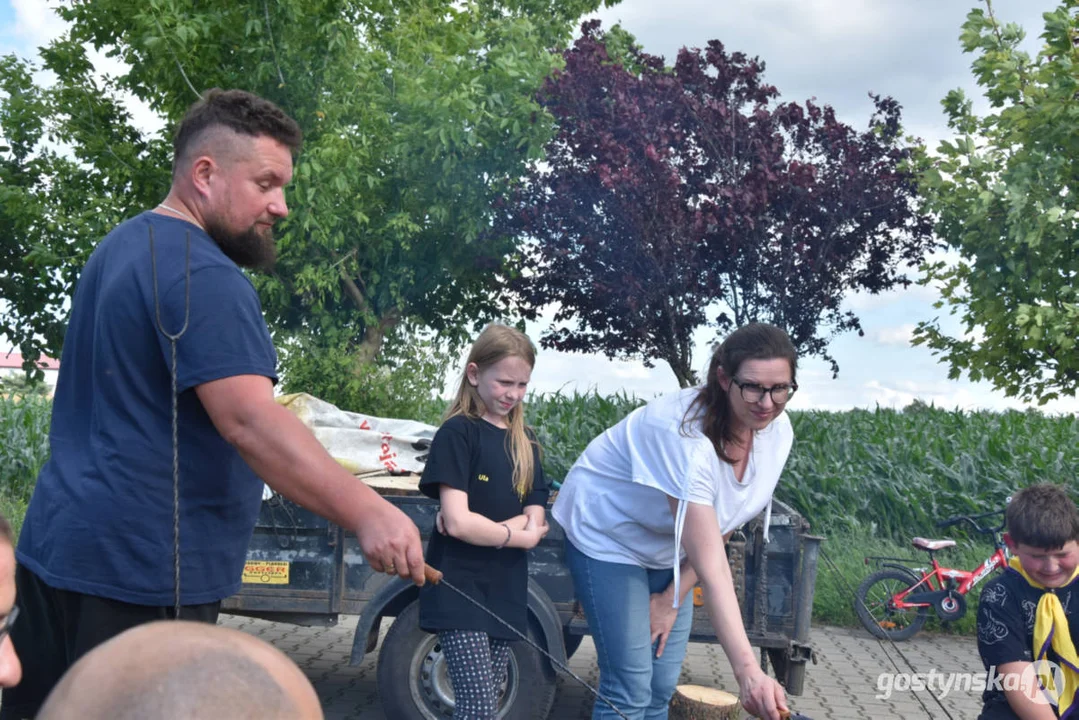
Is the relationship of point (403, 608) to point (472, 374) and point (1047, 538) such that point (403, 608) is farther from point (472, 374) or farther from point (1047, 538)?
point (1047, 538)

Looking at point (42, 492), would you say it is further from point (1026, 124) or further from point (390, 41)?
point (390, 41)

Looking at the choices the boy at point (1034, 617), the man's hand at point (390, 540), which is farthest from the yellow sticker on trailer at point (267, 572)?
the man's hand at point (390, 540)

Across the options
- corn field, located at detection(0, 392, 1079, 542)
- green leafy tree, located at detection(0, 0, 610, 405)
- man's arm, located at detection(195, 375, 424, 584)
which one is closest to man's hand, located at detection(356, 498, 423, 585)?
man's arm, located at detection(195, 375, 424, 584)

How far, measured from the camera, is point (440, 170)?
18.2 metres

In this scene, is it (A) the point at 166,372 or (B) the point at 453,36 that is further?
(B) the point at 453,36

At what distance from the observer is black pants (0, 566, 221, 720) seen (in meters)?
2.16

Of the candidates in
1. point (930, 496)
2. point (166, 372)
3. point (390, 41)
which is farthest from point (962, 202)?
point (166, 372)

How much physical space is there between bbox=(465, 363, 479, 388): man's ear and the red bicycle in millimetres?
6235

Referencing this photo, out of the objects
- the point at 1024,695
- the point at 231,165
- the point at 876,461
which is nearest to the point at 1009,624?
the point at 1024,695

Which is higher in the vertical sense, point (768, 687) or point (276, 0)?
point (276, 0)

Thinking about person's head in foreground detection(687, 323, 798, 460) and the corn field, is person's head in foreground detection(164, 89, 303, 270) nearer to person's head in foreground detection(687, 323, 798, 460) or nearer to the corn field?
person's head in foreground detection(687, 323, 798, 460)

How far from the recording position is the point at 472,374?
12.8 feet

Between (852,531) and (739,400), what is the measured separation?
836 cm

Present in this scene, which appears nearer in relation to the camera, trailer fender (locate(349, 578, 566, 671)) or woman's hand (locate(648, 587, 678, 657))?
woman's hand (locate(648, 587, 678, 657))
